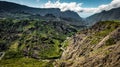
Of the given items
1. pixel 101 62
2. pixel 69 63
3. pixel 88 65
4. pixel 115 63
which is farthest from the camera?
pixel 69 63

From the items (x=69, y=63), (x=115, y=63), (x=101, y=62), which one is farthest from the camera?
(x=69, y=63)

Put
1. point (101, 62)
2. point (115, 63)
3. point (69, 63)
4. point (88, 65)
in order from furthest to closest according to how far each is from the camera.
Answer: point (69, 63)
point (88, 65)
point (101, 62)
point (115, 63)

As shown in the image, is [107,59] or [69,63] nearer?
[107,59]

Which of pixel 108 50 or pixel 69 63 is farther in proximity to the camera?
pixel 69 63

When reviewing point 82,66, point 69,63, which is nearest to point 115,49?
point 82,66

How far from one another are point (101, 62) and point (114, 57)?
37.8 ft

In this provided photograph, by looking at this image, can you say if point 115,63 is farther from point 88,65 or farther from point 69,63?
point 69,63

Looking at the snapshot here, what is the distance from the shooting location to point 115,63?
14500cm

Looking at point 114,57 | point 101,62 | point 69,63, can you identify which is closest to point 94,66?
point 101,62

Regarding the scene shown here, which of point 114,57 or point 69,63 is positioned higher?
point 114,57

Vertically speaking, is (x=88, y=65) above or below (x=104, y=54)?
below

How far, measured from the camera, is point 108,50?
168m

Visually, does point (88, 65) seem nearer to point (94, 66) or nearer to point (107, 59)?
point (94, 66)

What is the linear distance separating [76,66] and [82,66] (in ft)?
23.5
